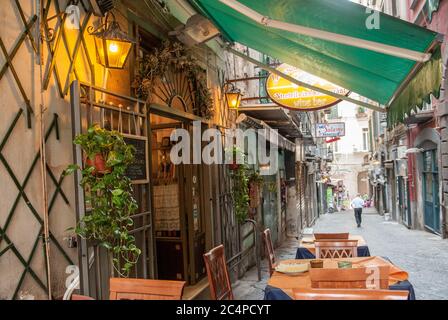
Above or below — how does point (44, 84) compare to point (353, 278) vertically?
above

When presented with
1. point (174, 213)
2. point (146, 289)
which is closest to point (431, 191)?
point (174, 213)

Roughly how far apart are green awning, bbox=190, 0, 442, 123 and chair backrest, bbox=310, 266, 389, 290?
1577 mm

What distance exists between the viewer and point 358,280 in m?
3.60

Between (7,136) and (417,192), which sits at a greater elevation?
(7,136)

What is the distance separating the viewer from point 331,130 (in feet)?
83.6

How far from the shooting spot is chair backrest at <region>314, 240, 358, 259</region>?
5898 millimetres

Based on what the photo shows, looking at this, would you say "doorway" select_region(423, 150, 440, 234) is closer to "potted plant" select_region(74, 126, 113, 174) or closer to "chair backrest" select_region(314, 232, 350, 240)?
"chair backrest" select_region(314, 232, 350, 240)

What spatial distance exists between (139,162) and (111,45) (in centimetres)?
134

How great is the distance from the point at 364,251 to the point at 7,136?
16.7 ft

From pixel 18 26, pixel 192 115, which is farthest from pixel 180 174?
pixel 18 26

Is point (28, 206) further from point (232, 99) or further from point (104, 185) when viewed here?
point (232, 99)

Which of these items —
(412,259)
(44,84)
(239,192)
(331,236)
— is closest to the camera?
(44,84)

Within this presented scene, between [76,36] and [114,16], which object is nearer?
[76,36]
